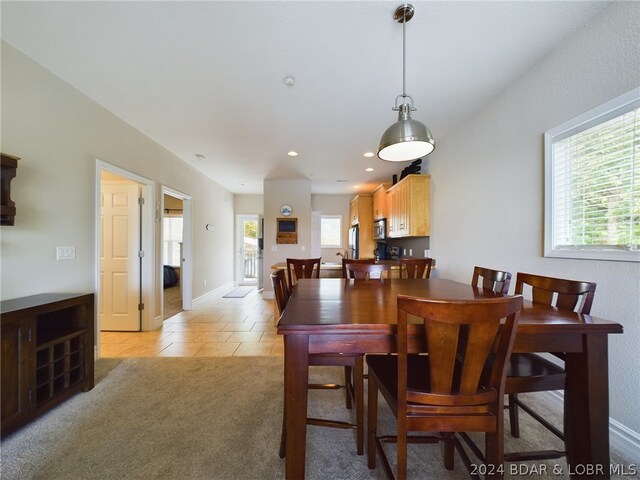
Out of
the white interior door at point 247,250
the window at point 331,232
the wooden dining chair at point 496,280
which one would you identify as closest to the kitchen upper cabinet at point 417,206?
the wooden dining chair at point 496,280

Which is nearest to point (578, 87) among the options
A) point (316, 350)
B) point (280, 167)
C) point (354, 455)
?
point (316, 350)

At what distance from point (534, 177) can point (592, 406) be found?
1661 millimetres

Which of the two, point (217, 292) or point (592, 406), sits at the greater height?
point (592, 406)

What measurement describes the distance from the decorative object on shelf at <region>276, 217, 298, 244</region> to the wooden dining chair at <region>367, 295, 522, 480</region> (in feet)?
14.9

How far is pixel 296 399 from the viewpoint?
1.08m

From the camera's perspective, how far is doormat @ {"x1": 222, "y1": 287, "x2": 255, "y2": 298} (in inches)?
231

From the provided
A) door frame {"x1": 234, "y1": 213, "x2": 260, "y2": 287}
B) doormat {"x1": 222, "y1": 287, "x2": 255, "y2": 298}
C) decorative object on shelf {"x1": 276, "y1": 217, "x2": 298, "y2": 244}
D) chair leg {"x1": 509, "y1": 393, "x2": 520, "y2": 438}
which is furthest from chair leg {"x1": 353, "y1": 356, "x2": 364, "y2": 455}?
door frame {"x1": 234, "y1": 213, "x2": 260, "y2": 287}

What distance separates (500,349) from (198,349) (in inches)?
118

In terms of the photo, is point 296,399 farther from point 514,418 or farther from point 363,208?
point 363,208

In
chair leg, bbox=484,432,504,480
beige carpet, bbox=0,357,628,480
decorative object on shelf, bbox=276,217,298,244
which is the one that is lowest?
beige carpet, bbox=0,357,628,480

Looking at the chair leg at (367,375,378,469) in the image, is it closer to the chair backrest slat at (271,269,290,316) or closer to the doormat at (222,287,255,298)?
the chair backrest slat at (271,269,290,316)

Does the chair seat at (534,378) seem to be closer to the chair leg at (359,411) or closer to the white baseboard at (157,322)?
the chair leg at (359,411)

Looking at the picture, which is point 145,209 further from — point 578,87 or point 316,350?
point 578,87

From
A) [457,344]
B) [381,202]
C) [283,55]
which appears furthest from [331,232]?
[457,344]
